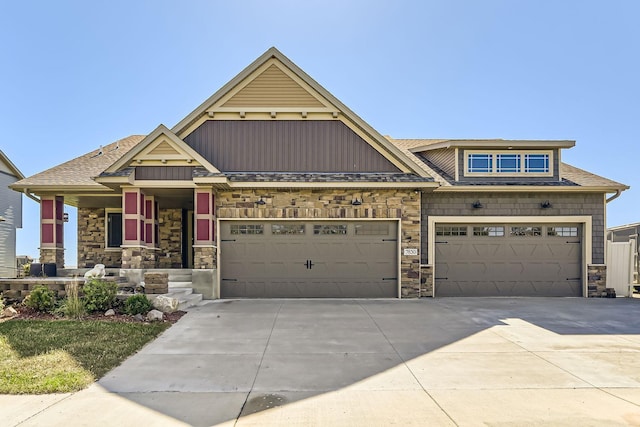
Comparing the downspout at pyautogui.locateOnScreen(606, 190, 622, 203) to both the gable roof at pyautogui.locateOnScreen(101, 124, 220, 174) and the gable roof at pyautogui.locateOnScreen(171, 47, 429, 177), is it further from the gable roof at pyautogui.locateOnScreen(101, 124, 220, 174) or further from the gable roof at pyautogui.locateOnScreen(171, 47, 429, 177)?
the gable roof at pyautogui.locateOnScreen(101, 124, 220, 174)

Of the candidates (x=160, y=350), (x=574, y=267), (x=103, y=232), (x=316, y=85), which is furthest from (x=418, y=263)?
(x=103, y=232)

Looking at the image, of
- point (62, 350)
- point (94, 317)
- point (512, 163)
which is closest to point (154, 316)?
point (94, 317)

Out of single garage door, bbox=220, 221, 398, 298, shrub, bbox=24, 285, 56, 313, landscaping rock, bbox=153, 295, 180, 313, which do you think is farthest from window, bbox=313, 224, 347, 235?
shrub, bbox=24, 285, 56, 313

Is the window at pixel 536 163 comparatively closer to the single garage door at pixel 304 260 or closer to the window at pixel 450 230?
→ the window at pixel 450 230

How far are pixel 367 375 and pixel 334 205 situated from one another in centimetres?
790

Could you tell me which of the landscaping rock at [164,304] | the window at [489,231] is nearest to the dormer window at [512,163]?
the window at [489,231]

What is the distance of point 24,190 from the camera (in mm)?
13805

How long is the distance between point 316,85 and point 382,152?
9.86 ft

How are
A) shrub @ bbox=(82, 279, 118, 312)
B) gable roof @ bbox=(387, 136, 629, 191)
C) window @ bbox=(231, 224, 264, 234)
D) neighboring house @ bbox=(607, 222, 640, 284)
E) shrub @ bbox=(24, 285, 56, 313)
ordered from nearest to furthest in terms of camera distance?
shrub @ bbox=(82, 279, 118, 312) < shrub @ bbox=(24, 285, 56, 313) < window @ bbox=(231, 224, 264, 234) < gable roof @ bbox=(387, 136, 629, 191) < neighboring house @ bbox=(607, 222, 640, 284)

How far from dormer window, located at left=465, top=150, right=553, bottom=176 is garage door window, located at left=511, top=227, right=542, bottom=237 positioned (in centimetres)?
190

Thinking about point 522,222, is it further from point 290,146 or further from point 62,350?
point 62,350

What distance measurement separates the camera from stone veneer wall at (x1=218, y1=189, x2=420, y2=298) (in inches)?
523

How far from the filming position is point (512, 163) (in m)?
14.6

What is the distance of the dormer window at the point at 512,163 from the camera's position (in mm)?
14609
